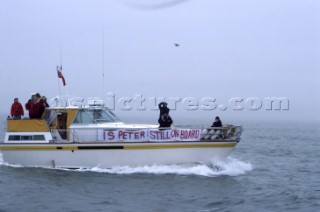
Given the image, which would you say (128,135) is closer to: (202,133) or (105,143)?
(105,143)

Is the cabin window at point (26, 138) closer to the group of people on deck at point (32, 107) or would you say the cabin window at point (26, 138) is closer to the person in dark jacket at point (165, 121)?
the group of people on deck at point (32, 107)

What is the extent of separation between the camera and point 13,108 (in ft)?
63.6

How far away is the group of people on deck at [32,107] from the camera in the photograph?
19.1m

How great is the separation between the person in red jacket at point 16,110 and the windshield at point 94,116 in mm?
2477

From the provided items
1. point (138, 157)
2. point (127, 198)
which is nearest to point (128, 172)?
point (138, 157)

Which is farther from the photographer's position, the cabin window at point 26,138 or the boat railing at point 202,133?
the cabin window at point 26,138

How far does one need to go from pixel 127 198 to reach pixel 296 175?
28.3ft

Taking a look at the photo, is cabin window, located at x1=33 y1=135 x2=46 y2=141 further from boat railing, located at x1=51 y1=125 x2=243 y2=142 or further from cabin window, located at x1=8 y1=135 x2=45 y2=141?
boat railing, located at x1=51 y1=125 x2=243 y2=142

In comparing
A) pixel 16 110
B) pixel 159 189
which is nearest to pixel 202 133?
pixel 159 189

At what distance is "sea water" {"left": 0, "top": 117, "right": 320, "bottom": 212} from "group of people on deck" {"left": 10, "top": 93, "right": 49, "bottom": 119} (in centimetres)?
209

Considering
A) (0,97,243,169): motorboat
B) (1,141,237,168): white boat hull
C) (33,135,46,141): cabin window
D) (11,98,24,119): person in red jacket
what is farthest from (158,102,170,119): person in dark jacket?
(11,98,24,119): person in red jacket

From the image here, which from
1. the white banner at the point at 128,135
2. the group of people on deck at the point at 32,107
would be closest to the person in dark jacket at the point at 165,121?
the white banner at the point at 128,135

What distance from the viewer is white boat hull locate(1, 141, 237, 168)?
17.4 meters

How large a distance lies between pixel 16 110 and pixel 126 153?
503 centimetres
